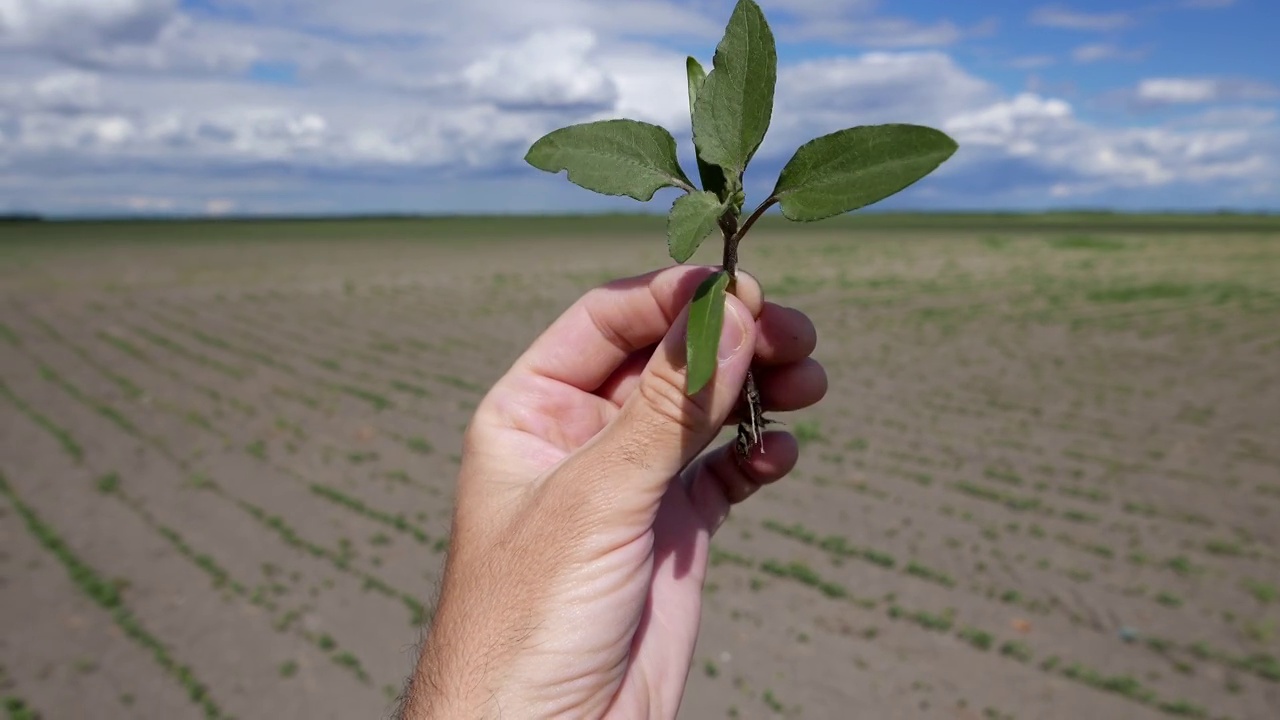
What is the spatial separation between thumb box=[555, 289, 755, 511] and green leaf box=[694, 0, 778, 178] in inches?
11.9

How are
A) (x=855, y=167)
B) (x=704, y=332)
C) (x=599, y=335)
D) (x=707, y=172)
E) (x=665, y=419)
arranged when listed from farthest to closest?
(x=599, y=335), (x=665, y=419), (x=707, y=172), (x=704, y=332), (x=855, y=167)

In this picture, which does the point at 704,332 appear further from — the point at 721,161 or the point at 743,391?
the point at 743,391

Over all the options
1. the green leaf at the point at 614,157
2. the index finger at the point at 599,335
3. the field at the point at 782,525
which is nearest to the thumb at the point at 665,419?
the green leaf at the point at 614,157

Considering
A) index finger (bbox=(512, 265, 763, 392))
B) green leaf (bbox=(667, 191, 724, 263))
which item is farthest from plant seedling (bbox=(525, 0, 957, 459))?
index finger (bbox=(512, 265, 763, 392))

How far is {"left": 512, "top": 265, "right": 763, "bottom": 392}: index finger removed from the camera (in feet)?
8.41

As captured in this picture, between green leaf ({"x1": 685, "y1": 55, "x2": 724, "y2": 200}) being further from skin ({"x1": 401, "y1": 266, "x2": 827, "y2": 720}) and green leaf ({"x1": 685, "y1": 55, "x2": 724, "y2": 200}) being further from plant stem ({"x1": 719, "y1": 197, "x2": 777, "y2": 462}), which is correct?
skin ({"x1": 401, "y1": 266, "x2": 827, "y2": 720})

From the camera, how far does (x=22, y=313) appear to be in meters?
19.0

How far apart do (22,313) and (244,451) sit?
41.3ft

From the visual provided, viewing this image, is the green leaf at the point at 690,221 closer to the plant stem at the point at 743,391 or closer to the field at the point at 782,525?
→ the plant stem at the point at 743,391

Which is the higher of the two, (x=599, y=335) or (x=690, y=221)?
(x=690, y=221)

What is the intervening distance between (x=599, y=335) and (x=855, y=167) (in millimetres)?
1205

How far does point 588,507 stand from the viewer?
2.08m

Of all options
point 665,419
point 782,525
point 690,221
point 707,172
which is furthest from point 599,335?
point 782,525

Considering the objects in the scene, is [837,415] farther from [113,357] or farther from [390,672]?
[113,357]
